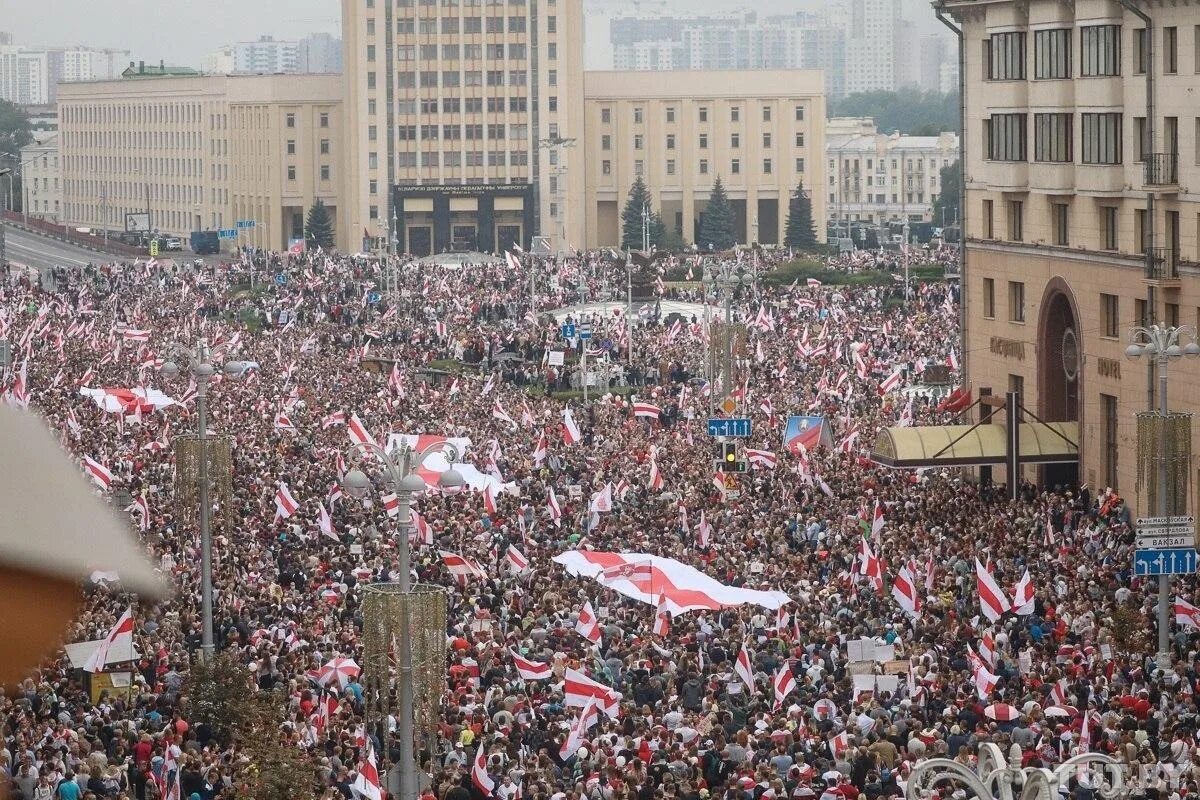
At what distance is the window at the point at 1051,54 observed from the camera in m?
40.9

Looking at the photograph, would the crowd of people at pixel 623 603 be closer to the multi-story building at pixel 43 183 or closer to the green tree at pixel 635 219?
the green tree at pixel 635 219

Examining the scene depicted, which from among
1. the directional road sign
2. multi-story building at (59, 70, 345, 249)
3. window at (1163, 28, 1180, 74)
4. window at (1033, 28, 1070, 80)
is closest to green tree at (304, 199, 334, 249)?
multi-story building at (59, 70, 345, 249)

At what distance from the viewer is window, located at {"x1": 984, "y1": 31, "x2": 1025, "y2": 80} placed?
42750mm

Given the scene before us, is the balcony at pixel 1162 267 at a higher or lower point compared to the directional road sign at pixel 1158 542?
higher

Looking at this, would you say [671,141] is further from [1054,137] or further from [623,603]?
Answer: [623,603]

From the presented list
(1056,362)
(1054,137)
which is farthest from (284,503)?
(1054,137)

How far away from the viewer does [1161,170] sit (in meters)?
37.4

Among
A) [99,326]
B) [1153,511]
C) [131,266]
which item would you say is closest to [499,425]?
[1153,511]

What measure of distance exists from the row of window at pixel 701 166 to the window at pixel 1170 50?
103145mm

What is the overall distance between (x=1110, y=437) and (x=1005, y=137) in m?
7.78

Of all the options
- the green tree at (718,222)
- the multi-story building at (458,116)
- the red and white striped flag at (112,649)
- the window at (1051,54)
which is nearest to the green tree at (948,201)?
the green tree at (718,222)

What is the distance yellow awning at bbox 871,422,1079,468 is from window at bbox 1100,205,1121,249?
3370 mm

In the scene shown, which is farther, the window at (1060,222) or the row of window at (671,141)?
the row of window at (671,141)

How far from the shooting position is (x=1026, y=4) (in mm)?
42156
